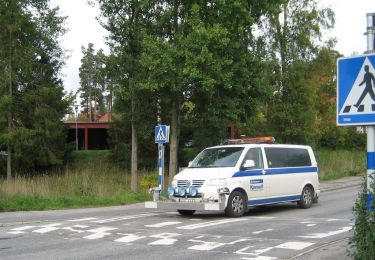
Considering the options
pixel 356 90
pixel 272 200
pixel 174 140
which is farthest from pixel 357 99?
pixel 174 140

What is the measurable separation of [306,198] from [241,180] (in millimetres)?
3463

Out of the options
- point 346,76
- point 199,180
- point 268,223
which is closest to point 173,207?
point 199,180

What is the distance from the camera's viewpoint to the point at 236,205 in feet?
48.6

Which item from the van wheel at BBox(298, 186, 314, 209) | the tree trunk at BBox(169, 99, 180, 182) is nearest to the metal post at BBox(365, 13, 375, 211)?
the van wheel at BBox(298, 186, 314, 209)

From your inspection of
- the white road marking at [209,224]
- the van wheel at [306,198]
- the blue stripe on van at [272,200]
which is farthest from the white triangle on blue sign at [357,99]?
the van wheel at [306,198]

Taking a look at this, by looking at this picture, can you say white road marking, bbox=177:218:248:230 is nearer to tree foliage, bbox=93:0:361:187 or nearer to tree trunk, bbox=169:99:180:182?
tree foliage, bbox=93:0:361:187

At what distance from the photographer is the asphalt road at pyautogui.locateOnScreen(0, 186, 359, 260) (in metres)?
9.47

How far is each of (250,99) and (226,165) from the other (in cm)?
1122

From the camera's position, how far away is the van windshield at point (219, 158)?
1531cm

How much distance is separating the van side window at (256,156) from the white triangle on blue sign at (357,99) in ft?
28.5

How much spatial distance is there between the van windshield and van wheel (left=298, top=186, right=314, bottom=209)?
3.01 meters

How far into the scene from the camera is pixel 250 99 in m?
26.0

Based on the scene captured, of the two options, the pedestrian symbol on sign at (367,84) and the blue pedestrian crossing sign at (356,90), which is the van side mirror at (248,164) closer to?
the blue pedestrian crossing sign at (356,90)

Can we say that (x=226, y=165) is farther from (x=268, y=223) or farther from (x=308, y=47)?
(x=308, y=47)
